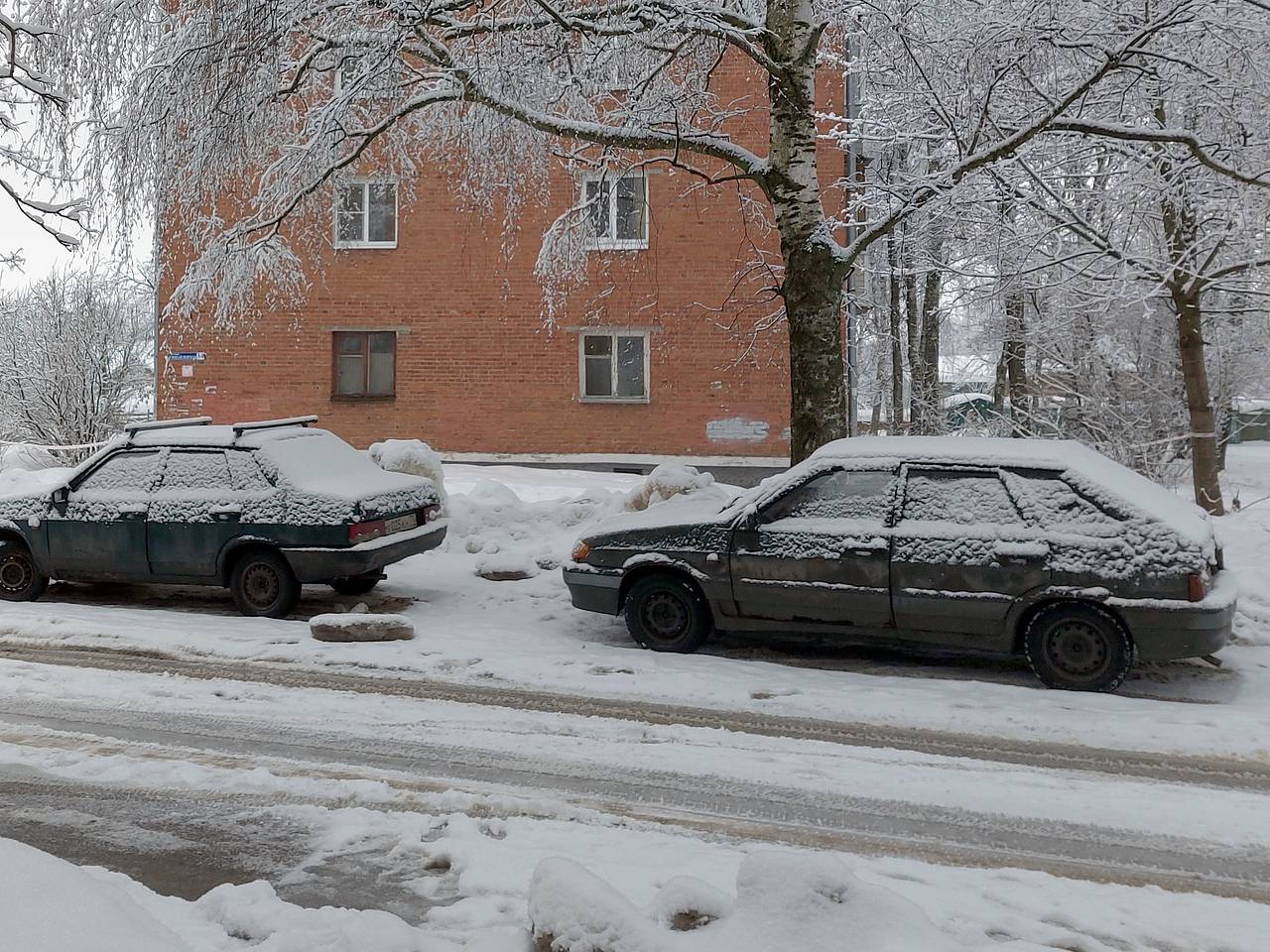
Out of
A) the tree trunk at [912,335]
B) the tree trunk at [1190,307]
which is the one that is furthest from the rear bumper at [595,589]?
the tree trunk at [912,335]

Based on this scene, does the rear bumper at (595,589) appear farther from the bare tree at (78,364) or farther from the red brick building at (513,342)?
the bare tree at (78,364)

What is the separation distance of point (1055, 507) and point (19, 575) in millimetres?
8790

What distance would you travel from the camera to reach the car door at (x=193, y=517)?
9.14m

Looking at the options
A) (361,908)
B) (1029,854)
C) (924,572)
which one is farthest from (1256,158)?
(361,908)

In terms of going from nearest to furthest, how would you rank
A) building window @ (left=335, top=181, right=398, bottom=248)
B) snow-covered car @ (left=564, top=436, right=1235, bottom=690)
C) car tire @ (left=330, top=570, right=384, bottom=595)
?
snow-covered car @ (left=564, top=436, right=1235, bottom=690), car tire @ (left=330, top=570, right=384, bottom=595), building window @ (left=335, top=181, right=398, bottom=248)

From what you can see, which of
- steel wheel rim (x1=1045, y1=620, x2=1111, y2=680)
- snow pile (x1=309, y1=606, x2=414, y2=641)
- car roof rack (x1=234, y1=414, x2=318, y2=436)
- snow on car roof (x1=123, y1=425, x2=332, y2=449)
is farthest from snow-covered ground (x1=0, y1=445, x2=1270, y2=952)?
car roof rack (x1=234, y1=414, x2=318, y2=436)

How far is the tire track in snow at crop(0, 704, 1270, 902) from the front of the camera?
4.33 m

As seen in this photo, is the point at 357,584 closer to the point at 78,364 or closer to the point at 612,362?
the point at 612,362

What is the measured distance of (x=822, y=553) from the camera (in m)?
7.34

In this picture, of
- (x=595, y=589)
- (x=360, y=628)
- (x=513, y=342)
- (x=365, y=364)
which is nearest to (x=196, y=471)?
(x=360, y=628)

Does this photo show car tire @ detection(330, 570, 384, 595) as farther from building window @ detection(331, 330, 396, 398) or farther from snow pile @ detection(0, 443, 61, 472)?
building window @ detection(331, 330, 396, 398)

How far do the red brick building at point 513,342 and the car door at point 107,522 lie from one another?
33.3ft

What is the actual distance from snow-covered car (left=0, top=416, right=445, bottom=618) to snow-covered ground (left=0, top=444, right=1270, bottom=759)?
35 centimetres

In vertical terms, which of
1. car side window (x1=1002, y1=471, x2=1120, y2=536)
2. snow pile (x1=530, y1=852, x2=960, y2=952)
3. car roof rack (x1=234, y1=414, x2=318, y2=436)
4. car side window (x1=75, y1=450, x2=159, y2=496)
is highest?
car roof rack (x1=234, y1=414, x2=318, y2=436)
